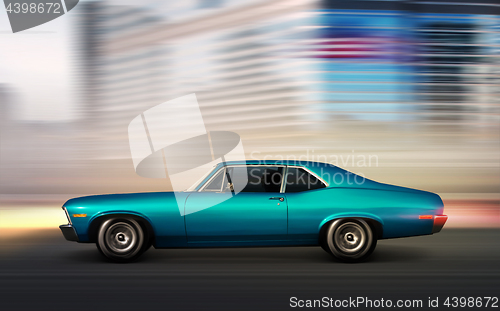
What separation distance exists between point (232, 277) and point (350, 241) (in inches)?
56.8

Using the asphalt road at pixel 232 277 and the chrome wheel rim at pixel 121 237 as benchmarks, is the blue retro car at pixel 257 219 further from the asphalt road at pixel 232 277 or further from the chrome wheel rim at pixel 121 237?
the asphalt road at pixel 232 277

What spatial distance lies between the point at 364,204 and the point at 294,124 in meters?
4.92

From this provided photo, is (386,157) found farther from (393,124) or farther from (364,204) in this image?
(364,204)

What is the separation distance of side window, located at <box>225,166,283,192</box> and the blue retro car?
10cm

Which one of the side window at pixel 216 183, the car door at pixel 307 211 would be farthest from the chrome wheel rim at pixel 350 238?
the side window at pixel 216 183

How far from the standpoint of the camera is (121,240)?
5.07m

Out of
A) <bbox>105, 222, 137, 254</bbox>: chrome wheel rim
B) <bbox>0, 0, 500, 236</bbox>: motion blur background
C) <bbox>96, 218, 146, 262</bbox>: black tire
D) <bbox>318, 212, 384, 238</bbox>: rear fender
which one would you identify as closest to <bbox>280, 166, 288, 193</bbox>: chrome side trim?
<bbox>318, 212, 384, 238</bbox>: rear fender

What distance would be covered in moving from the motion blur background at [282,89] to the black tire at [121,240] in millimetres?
4802

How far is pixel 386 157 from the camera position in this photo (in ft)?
32.1

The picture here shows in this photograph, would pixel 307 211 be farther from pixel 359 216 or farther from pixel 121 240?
pixel 121 240

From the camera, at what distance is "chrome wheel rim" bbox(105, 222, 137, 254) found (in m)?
5.04

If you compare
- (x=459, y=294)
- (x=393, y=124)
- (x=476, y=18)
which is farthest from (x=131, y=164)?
(x=476, y=18)

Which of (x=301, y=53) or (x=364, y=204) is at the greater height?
(x=301, y=53)

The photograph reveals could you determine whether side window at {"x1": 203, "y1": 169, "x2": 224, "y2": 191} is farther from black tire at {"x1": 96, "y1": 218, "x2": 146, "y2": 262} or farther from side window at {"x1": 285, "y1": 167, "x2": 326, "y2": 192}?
black tire at {"x1": 96, "y1": 218, "x2": 146, "y2": 262}
